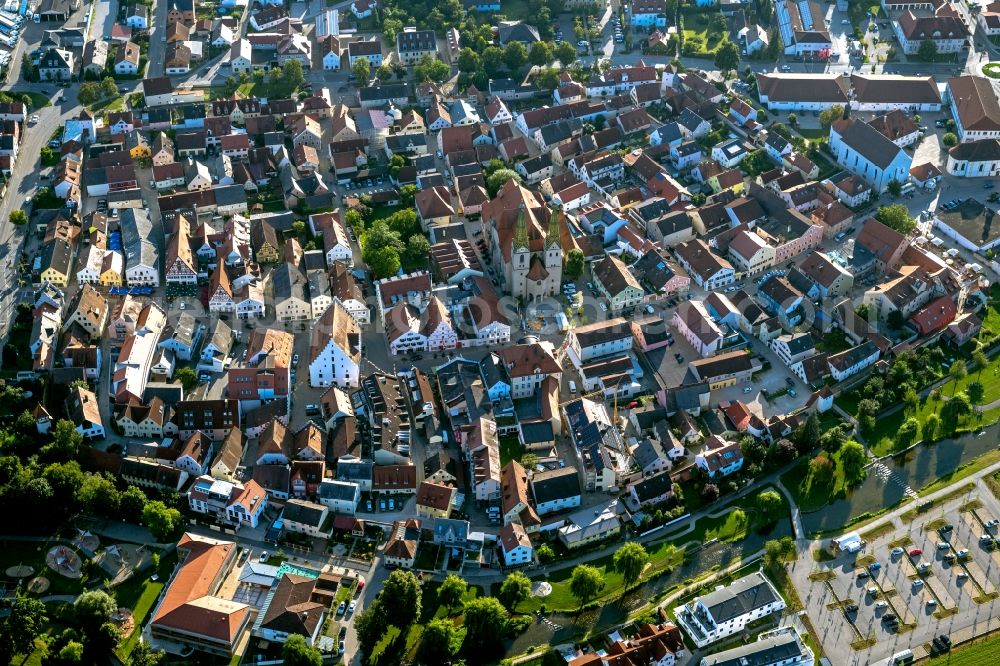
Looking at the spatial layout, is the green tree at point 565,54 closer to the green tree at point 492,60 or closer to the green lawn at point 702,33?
the green tree at point 492,60

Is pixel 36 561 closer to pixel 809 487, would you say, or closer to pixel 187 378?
pixel 187 378

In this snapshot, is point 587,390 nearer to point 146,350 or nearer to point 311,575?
point 311,575

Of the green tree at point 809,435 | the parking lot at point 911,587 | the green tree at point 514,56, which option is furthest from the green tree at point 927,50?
the parking lot at point 911,587

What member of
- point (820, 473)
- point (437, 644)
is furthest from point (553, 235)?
point (437, 644)

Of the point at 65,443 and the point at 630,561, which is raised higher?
the point at 630,561

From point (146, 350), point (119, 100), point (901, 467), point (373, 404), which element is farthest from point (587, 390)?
point (119, 100)

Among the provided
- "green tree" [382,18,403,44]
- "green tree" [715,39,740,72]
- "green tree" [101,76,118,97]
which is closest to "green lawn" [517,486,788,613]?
"green tree" [715,39,740,72]
